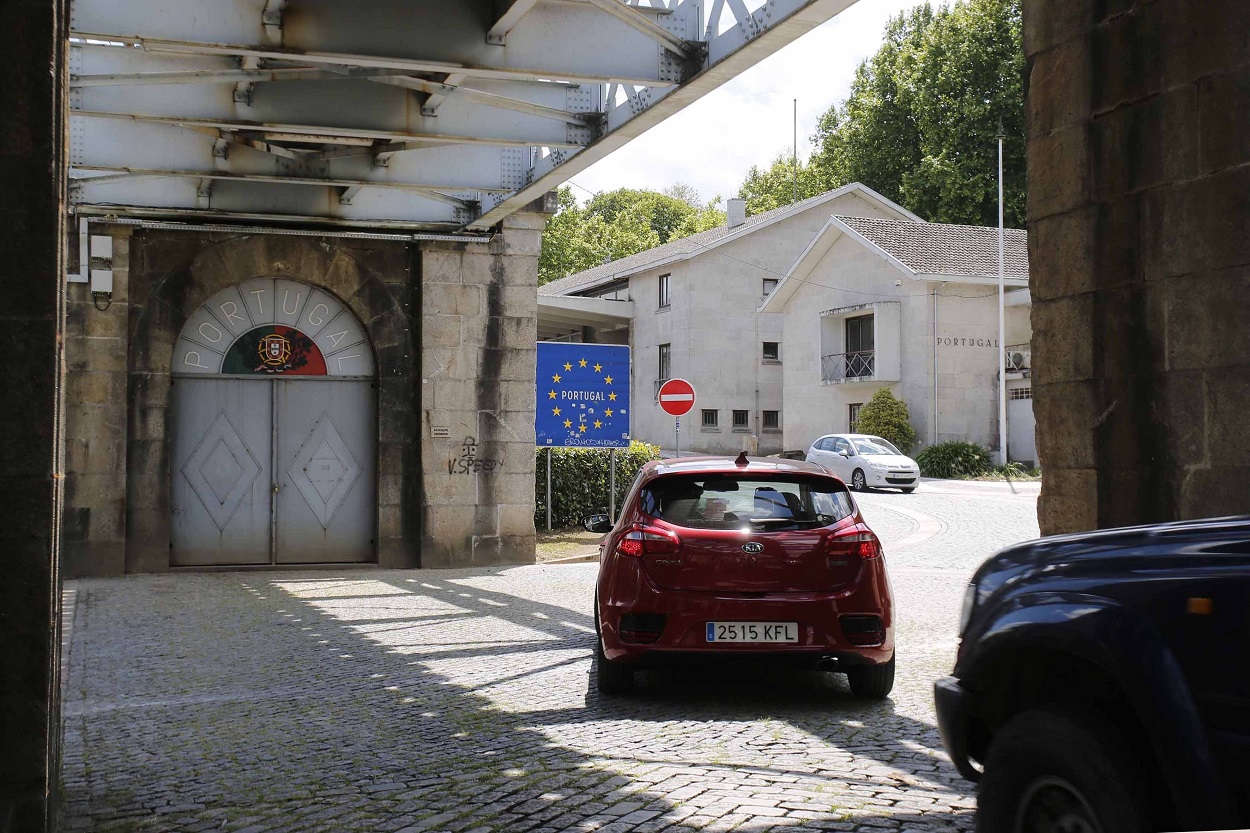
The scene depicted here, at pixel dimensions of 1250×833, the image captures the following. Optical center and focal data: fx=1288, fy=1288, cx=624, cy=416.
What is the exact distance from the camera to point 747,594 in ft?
24.5

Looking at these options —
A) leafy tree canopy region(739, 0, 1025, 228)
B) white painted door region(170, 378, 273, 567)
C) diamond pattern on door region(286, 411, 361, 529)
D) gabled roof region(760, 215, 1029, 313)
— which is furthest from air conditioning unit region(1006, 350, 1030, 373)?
white painted door region(170, 378, 273, 567)

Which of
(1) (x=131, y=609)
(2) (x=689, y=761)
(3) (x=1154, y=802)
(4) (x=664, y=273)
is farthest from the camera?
(4) (x=664, y=273)

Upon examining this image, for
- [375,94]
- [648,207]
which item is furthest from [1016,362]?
[648,207]

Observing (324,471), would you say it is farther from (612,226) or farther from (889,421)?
(612,226)

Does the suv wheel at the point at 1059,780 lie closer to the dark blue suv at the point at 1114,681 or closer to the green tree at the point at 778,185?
the dark blue suv at the point at 1114,681

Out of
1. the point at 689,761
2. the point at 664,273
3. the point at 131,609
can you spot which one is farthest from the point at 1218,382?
the point at 664,273

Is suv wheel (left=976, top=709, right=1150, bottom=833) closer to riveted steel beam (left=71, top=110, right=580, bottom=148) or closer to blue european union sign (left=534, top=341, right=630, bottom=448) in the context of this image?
riveted steel beam (left=71, top=110, right=580, bottom=148)

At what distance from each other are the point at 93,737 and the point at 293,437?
9736mm

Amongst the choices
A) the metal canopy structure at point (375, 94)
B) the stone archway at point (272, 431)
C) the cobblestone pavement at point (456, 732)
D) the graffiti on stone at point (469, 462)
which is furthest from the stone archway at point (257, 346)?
the cobblestone pavement at point (456, 732)

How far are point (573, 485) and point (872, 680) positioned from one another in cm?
1325

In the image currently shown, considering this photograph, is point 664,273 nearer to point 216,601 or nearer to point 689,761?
point 216,601

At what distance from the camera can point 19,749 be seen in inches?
157

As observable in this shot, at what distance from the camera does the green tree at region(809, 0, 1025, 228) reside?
54.5 metres

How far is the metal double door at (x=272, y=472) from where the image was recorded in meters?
16.1
